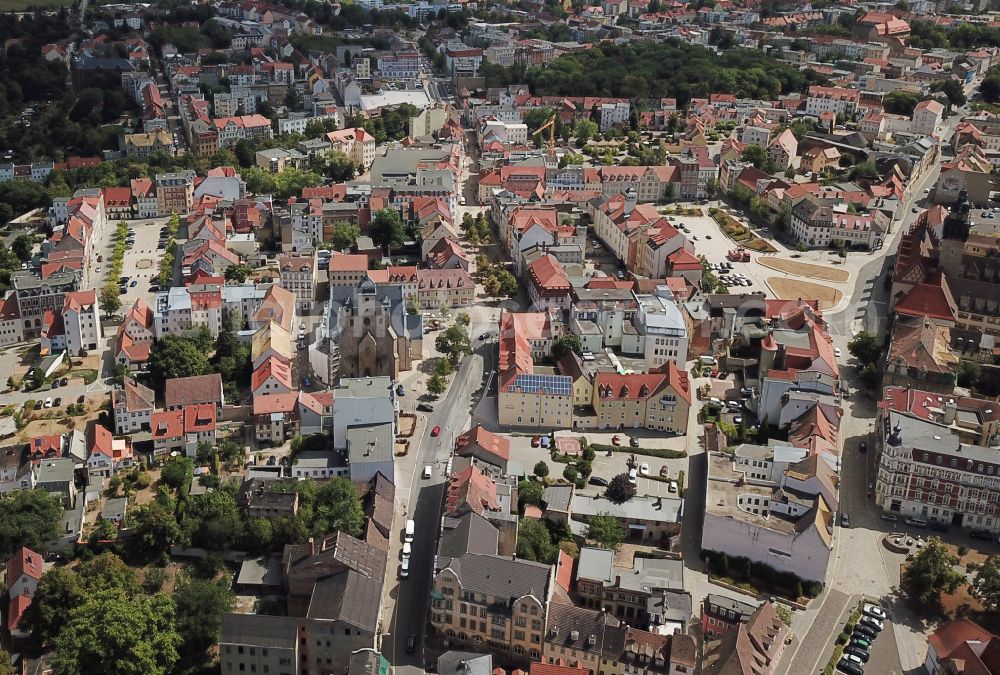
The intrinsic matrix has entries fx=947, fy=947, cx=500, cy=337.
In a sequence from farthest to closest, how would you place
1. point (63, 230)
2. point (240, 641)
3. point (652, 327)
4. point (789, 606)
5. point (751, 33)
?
point (751, 33) → point (63, 230) → point (652, 327) → point (789, 606) → point (240, 641)

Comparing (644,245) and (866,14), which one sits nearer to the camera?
(644,245)

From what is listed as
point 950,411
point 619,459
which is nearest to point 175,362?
point 619,459

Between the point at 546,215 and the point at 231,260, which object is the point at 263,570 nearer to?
the point at 231,260

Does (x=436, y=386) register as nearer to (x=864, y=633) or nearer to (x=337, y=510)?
(x=337, y=510)

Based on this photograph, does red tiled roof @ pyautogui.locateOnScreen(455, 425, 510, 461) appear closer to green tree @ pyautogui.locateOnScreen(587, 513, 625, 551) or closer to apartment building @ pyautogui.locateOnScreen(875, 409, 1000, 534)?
green tree @ pyautogui.locateOnScreen(587, 513, 625, 551)

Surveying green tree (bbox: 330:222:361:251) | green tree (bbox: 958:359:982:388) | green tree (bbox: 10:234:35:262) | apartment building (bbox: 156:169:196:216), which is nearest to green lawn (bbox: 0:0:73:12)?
apartment building (bbox: 156:169:196:216)

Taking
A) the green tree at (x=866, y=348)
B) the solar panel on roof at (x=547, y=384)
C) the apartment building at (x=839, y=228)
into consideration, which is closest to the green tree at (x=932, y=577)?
the solar panel on roof at (x=547, y=384)

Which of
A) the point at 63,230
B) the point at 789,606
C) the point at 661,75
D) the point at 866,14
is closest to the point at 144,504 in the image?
the point at 789,606
